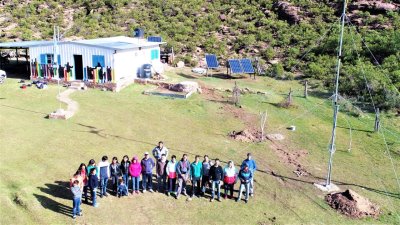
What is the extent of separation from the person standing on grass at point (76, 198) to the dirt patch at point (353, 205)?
741cm

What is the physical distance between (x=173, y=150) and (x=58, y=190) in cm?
520

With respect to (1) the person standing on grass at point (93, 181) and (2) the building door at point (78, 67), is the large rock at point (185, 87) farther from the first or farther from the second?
(1) the person standing on grass at point (93, 181)

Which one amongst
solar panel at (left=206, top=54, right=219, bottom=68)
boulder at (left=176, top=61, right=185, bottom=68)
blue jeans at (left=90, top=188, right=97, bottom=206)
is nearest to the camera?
blue jeans at (left=90, top=188, right=97, bottom=206)

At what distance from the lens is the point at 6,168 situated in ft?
43.7

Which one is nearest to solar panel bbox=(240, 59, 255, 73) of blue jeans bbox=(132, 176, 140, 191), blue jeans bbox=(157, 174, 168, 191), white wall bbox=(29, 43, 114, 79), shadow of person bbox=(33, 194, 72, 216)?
white wall bbox=(29, 43, 114, 79)

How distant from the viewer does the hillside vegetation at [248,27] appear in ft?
113

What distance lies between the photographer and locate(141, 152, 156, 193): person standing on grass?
12188 mm

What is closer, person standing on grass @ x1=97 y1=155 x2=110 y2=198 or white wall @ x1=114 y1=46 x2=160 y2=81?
person standing on grass @ x1=97 y1=155 x2=110 y2=198

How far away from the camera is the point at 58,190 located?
40.0ft

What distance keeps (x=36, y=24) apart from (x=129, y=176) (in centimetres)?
4243

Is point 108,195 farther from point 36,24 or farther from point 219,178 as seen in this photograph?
point 36,24

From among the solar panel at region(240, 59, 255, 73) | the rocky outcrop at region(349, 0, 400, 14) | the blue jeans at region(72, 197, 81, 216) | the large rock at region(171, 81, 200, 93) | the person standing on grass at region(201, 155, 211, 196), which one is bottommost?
the blue jeans at region(72, 197, 81, 216)

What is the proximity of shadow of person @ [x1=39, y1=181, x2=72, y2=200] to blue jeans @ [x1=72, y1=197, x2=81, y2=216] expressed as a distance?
1.09 metres

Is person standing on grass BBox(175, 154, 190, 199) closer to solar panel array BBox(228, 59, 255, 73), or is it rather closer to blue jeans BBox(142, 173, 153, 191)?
blue jeans BBox(142, 173, 153, 191)
